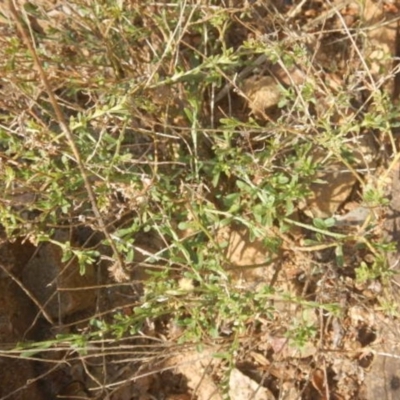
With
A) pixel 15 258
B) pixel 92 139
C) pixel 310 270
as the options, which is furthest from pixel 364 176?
Answer: pixel 15 258

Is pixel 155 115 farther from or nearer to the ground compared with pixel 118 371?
→ farther from the ground

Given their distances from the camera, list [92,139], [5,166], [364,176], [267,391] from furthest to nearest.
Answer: [364,176], [267,391], [92,139], [5,166]

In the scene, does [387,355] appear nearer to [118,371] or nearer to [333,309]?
[333,309]

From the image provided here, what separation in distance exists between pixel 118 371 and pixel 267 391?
1.90ft

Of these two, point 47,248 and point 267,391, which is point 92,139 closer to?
point 47,248

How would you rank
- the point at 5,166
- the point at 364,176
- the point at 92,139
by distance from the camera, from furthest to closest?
the point at 364,176 → the point at 92,139 → the point at 5,166

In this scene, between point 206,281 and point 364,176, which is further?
point 364,176

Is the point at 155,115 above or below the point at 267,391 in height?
above

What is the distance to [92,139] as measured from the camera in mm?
2523

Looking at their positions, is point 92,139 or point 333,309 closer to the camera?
point 333,309

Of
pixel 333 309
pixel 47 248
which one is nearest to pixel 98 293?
pixel 47 248

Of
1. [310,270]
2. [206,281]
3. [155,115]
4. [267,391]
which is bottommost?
[267,391]

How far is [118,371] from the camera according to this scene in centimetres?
283

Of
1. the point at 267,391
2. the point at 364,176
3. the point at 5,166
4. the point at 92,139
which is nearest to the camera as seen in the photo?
the point at 5,166
